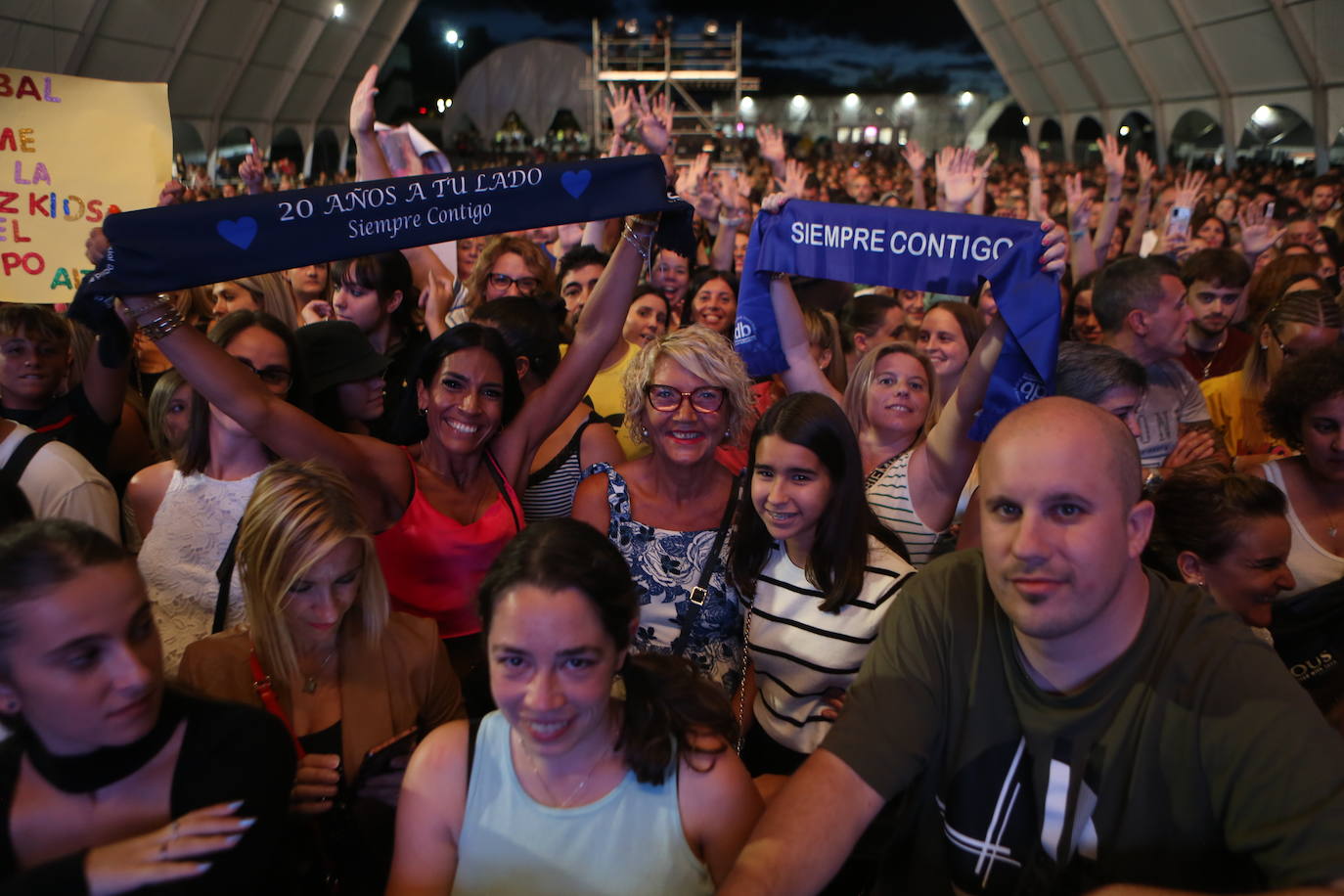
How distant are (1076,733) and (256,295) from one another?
12.6 feet

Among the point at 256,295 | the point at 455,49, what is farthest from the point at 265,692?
the point at 455,49

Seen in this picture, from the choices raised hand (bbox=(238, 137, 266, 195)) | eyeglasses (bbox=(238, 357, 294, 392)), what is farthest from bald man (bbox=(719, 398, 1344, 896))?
raised hand (bbox=(238, 137, 266, 195))

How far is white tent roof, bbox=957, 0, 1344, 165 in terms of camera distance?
16922mm

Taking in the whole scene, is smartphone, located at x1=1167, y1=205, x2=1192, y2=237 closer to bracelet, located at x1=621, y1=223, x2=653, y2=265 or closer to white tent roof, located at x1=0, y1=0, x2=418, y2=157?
bracelet, located at x1=621, y1=223, x2=653, y2=265

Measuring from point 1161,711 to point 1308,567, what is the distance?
1.58 metres

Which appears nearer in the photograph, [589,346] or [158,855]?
[158,855]

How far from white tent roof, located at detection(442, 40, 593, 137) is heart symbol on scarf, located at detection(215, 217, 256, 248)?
36678 millimetres

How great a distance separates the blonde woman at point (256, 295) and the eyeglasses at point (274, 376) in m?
1.29

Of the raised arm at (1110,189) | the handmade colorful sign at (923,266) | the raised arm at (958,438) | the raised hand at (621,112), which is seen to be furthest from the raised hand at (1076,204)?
the raised arm at (958,438)

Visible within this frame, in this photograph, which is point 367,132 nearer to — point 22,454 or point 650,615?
point 22,454

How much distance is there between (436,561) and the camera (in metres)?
2.97

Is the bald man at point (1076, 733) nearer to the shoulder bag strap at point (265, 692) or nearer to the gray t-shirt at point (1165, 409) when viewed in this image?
the shoulder bag strap at point (265, 692)

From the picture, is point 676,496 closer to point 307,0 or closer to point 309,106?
point 307,0

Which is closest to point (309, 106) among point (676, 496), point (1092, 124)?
point (1092, 124)
